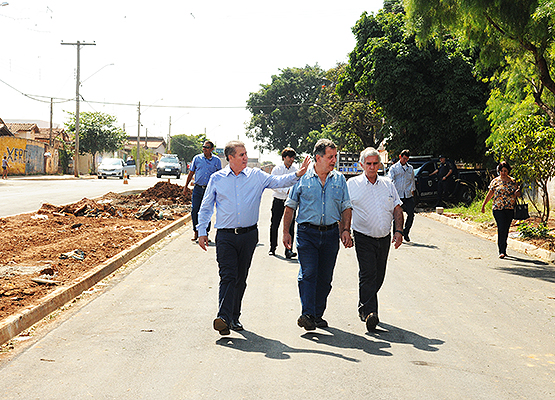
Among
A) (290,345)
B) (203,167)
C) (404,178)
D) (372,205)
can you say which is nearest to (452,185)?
(404,178)

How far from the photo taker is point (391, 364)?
5.08 meters

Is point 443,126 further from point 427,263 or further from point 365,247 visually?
point 365,247

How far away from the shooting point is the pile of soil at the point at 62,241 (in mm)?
7523

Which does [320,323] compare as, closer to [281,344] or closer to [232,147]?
[281,344]

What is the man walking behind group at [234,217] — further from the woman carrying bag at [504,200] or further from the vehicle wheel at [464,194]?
the vehicle wheel at [464,194]

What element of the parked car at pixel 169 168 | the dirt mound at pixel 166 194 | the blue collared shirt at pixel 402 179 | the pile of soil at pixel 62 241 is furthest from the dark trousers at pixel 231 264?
the parked car at pixel 169 168

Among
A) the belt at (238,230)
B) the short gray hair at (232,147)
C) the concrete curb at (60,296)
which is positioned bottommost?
the concrete curb at (60,296)

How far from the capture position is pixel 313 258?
239 inches

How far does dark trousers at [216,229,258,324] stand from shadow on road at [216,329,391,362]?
24cm

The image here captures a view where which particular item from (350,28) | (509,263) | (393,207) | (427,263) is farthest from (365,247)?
(350,28)

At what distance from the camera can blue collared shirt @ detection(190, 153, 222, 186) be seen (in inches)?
474

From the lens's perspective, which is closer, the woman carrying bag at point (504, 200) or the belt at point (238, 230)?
the belt at point (238, 230)

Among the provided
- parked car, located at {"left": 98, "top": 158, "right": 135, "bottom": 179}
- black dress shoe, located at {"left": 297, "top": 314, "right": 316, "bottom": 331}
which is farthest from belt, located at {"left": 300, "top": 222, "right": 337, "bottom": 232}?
parked car, located at {"left": 98, "top": 158, "right": 135, "bottom": 179}

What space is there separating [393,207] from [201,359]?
2636mm
